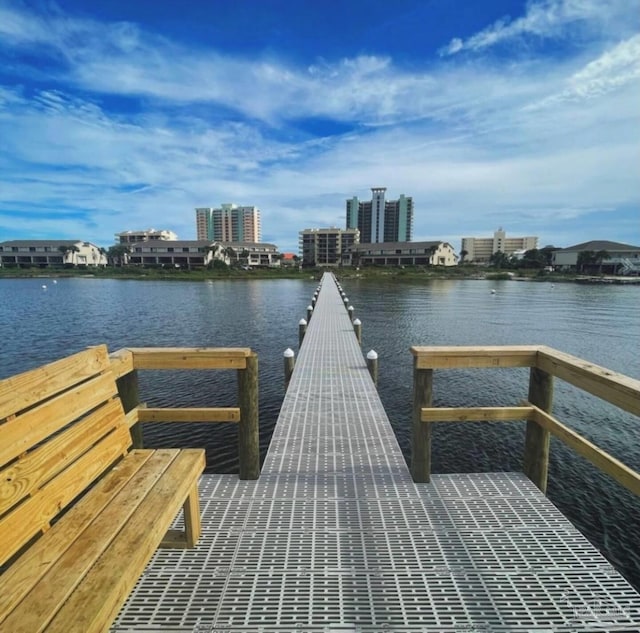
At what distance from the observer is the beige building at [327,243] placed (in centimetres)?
12500

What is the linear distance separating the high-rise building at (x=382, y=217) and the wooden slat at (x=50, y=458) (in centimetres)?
16630

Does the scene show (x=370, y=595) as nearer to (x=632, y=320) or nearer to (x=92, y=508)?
(x=92, y=508)

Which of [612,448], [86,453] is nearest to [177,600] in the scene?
[86,453]

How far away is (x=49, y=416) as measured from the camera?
2102 millimetres

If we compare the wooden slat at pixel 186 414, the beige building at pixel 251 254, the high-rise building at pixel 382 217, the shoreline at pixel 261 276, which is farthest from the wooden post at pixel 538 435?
the high-rise building at pixel 382 217

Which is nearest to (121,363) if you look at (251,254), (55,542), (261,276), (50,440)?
(50,440)

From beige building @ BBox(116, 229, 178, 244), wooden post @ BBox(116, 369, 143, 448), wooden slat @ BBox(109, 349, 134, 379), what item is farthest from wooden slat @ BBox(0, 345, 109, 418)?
beige building @ BBox(116, 229, 178, 244)

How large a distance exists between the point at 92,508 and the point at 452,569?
2469 mm

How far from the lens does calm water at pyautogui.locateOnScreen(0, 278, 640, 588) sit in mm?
7320

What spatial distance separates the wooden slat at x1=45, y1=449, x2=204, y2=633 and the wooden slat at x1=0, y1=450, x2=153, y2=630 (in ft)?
0.71

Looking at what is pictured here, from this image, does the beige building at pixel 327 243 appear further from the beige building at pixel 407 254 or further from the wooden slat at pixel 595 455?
the wooden slat at pixel 595 455

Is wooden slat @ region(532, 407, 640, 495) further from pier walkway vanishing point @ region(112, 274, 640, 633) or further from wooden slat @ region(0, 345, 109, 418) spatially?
wooden slat @ region(0, 345, 109, 418)

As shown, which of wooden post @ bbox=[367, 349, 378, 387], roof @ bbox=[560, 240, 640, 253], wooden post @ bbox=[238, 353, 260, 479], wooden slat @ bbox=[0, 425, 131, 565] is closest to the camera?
wooden slat @ bbox=[0, 425, 131, 565]

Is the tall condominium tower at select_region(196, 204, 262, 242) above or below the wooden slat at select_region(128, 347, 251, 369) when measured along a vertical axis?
above
